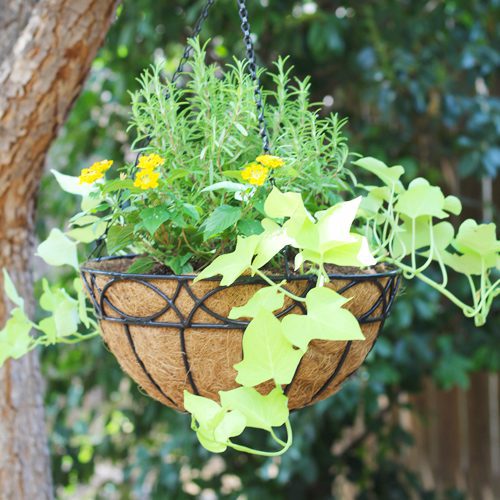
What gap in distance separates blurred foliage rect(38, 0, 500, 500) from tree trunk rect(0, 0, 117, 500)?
0.60 m

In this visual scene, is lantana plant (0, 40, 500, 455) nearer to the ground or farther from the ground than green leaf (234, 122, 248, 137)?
nearer to the ground

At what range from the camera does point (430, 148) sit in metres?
1.97

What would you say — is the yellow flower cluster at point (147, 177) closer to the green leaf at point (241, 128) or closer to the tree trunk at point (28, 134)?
the green leaf at point (241, 128)

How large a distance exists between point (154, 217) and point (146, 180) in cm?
4

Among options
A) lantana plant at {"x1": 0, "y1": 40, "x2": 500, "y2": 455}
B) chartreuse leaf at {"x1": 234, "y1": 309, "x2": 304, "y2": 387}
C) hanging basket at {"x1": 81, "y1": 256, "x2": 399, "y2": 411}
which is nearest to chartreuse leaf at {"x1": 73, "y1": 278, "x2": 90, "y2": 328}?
lantana plant at {"x1": 0, "y1": 40, "x2": 500, "y2": 455}

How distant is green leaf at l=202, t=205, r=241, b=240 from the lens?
0.61m

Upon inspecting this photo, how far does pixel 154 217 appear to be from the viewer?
63cm

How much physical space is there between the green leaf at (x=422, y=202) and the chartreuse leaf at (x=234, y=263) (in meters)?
0.25

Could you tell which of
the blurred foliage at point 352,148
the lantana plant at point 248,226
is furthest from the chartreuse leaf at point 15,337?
the blurred foliage at point 352,148

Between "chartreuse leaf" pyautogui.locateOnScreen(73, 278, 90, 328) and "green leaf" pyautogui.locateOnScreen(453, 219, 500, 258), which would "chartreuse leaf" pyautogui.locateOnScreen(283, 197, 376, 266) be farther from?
"chartreuse leaf" pyautogui.locateOnScreen(73, 278, 90, 328)

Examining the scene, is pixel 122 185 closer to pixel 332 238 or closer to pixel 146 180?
pixel 146 180

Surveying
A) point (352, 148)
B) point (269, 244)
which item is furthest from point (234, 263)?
point (352, 148)

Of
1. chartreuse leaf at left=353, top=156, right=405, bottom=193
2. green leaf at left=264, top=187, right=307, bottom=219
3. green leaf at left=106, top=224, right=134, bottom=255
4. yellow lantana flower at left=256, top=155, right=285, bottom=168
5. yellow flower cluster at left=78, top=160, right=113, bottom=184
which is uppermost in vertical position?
chartreuse leaf at left=353, top=156, right=405, bottom=193

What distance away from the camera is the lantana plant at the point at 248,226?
0.55 metres
